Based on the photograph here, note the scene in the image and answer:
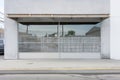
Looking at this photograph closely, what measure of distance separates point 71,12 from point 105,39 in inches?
141

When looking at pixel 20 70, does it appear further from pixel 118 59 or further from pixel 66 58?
pixel 118 59

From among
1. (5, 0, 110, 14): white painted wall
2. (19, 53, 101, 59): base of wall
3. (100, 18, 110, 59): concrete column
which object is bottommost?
(19, 53, 101, 59): base of wall

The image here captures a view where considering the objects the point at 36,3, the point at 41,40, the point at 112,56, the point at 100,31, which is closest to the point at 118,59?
the point at 112,56

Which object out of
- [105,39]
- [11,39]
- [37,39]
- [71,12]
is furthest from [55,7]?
[105,39]

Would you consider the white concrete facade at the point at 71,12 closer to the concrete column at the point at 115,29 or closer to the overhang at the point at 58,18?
the concrete column at the point at 115,29

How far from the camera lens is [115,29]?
18812mm

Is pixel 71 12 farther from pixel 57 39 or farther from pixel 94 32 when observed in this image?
pixel 94 32

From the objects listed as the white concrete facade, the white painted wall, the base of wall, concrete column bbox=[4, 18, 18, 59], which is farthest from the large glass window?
the white painted wall

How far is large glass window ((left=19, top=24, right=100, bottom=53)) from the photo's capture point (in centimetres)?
1950

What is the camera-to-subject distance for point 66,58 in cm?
1930

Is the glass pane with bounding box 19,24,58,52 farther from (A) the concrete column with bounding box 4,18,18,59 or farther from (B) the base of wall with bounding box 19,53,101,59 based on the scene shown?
(A) the concrete column with bounding box 4,18,18,59

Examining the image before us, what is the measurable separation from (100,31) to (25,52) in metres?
6.25

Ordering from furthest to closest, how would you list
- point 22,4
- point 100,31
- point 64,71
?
1. point 100,31
2. point 22,4
3. point 64,71

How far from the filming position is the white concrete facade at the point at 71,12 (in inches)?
715
